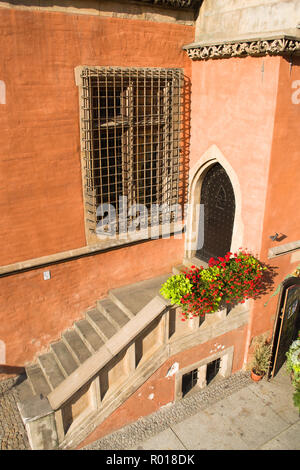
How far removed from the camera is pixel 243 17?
584 centimetres

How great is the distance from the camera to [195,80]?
6973 millimetres

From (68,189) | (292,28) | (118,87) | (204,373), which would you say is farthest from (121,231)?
(292,28)

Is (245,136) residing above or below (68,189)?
above

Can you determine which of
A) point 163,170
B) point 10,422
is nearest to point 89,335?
point 10,422

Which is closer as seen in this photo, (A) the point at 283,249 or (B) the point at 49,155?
(B) the point at 49,155

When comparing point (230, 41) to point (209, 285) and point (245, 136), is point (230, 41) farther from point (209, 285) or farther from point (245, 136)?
point (209, 285)

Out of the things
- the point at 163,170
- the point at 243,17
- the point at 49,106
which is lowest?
the point at 163,170

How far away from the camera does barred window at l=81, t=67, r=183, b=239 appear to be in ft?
20.4

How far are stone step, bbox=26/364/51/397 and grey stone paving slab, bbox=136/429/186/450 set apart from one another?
1778 mm

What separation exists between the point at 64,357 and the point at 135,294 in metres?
1.69

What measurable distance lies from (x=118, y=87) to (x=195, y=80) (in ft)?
4.96

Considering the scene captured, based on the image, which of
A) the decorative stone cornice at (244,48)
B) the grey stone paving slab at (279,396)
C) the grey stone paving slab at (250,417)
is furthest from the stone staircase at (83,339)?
the decorative stone cornice at (244,48)

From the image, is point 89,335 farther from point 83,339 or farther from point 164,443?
point 164,443
